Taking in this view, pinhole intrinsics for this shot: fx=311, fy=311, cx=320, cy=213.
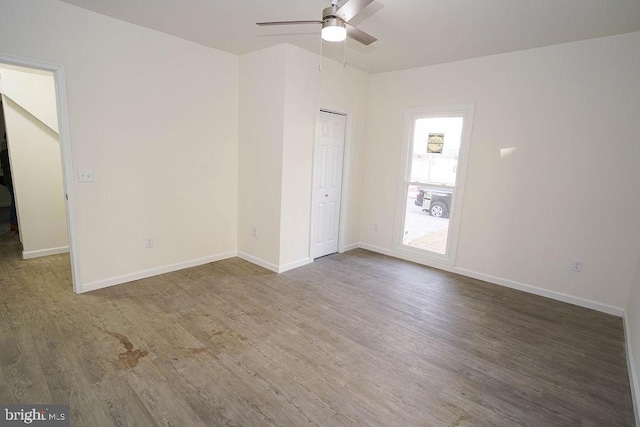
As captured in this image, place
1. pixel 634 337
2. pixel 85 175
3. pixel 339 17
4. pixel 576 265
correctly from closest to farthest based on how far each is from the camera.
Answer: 1. pixel 339 17
2. pixel 634 337
3. pixel 85 175
4. pixel 576 265

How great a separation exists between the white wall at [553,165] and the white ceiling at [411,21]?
0.26 meters

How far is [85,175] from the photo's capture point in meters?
3.09

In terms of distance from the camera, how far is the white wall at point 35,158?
3822 millimetres

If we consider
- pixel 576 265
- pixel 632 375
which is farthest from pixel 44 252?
pixel 576 265

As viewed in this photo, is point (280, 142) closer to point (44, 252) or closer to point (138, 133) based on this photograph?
point (138, 133)

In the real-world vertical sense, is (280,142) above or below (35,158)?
above

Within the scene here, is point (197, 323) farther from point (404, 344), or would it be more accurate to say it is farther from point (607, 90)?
point (607, 90)

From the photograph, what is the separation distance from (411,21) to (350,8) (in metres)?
1.08

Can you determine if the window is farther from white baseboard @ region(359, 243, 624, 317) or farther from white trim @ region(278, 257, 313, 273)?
white trim @ region(278, 257, 313, 273)

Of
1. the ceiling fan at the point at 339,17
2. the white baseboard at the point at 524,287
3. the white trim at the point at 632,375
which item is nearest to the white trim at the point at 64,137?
the ceiling fan at the point at 339,17

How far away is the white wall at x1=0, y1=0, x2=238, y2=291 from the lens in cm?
288

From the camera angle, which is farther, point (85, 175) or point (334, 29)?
point (85, 175)

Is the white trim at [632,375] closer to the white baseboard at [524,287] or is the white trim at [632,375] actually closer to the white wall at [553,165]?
the white baseboard at [524,287]

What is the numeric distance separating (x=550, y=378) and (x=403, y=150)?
3.19 m
